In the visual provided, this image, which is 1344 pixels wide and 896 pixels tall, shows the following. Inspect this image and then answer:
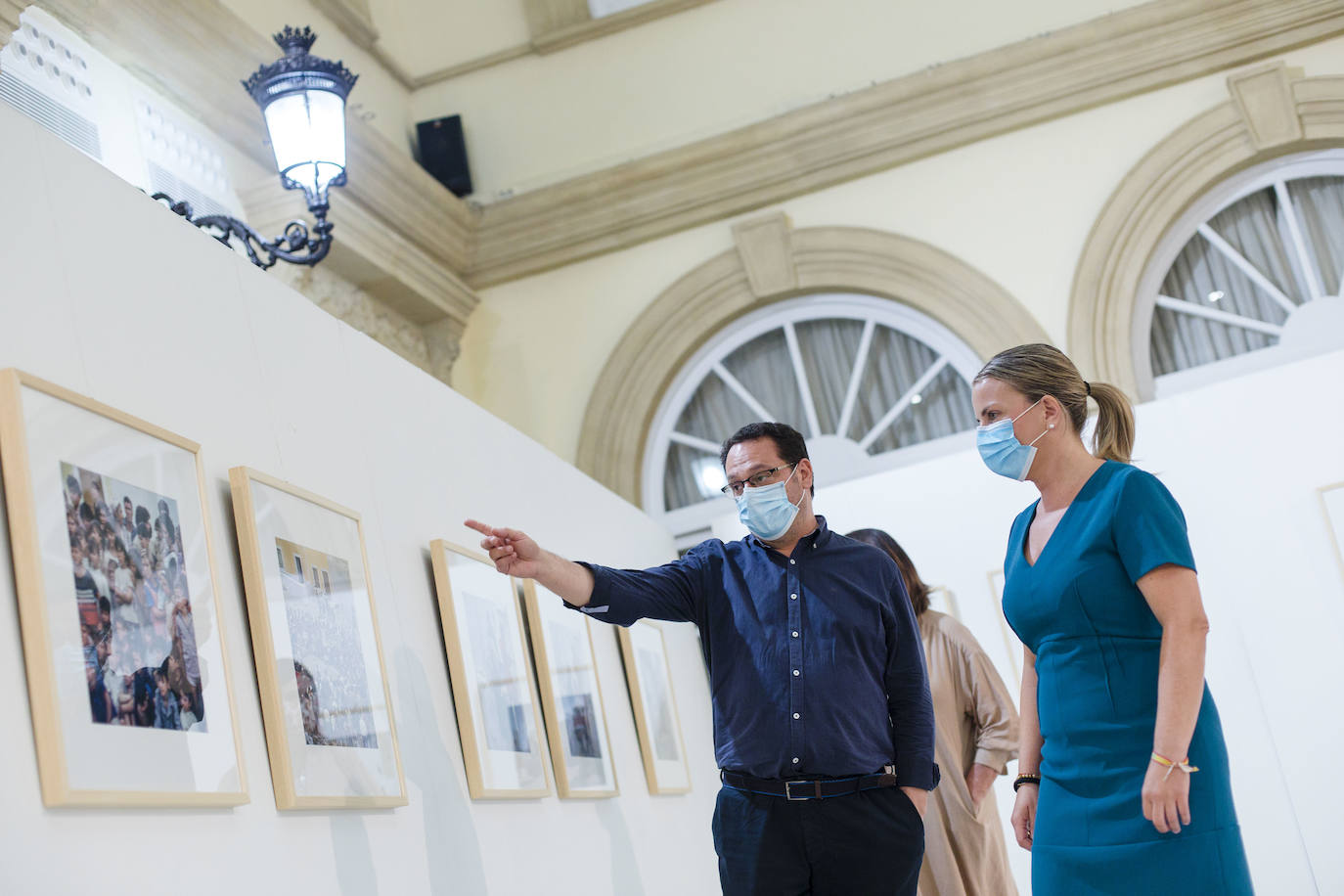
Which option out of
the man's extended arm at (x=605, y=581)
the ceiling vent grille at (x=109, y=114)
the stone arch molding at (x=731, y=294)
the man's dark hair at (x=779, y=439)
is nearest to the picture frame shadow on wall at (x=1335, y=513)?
the stone arch molding at (x=731, y=294)

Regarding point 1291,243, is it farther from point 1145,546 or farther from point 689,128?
point 1145,546

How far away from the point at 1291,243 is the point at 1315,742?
3021 millimetres

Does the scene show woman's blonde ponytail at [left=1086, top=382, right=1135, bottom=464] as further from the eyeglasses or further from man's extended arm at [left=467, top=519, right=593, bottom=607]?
man's extended arm at [left=467, top=519, right=593, bottom=607]

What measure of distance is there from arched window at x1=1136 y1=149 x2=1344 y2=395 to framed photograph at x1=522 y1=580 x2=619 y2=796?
14.5ft

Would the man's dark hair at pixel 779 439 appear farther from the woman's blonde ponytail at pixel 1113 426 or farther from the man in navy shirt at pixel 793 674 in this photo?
the woman's blonde ponytail at pixel 1113 426

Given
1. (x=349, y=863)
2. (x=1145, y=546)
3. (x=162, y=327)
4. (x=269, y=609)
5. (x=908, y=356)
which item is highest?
(x=908, y=356)

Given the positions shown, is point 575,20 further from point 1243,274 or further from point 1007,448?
point 1007,448

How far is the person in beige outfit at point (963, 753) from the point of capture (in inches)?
162

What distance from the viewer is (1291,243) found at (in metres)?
7.69

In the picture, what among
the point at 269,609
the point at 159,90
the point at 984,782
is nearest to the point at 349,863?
the point at 269,609

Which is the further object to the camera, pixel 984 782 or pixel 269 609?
pixel 984 782

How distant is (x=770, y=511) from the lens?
319cm

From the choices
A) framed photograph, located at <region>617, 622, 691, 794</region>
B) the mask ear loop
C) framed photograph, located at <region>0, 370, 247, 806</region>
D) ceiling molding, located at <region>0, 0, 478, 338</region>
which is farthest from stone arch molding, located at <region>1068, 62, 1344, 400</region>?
framed photograph, located at <region>0, 370, 247, 806</region>

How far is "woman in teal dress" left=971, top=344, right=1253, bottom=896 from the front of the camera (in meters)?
2.43
